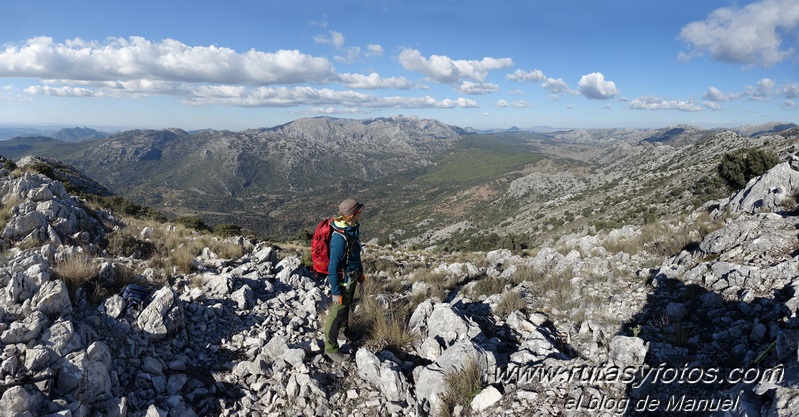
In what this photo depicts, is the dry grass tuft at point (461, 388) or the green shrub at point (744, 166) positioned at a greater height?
the green shrub at point (744, 166)

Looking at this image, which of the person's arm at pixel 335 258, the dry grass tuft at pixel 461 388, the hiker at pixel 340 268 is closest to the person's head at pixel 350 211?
the hiker at pixel 340 268

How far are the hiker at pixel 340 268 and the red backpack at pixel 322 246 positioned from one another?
105 mm

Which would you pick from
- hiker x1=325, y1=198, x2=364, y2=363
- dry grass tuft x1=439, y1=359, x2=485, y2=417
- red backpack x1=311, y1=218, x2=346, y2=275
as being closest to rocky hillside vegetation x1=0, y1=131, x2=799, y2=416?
dry grass tuft x1=439, y1=359, x2=485, y2=417

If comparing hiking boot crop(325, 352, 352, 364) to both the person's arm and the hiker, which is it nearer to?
the hiker

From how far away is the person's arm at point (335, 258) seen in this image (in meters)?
5.81

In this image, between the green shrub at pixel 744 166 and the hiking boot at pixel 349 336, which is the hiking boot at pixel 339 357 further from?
the green shrub at pixel 744 166

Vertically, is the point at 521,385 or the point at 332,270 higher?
the point at 332,270

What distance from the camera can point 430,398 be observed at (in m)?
4.98

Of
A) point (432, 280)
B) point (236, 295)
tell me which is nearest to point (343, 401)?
point (236, 295)

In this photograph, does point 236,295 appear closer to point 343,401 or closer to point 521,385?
point 343,401

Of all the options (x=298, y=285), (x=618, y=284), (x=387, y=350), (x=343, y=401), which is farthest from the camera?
(x=298, y=285)

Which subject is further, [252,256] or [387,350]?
[252,256]

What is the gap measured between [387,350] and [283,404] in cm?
188

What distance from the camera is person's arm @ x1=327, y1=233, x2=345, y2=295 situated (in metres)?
5.81
